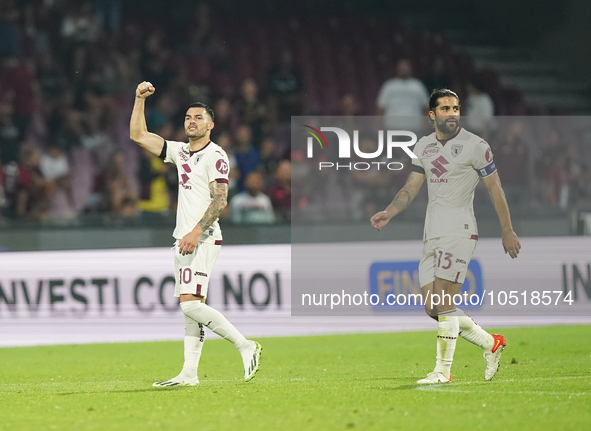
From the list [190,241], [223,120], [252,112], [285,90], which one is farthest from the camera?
[285,90]

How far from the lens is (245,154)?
589 inches

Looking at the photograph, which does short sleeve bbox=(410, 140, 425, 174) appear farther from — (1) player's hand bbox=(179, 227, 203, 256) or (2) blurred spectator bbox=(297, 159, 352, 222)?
(2) blurred spectator bbox=(297, 159, 352, 222)

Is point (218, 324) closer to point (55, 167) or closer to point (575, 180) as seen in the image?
Result: point (575, 180)

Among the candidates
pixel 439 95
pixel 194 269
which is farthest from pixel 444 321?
pixel 194 269

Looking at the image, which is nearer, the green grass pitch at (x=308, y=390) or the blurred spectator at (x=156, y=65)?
the green grass pitch at (x=308, y=390)

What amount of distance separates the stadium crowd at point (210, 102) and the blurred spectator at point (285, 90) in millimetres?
25

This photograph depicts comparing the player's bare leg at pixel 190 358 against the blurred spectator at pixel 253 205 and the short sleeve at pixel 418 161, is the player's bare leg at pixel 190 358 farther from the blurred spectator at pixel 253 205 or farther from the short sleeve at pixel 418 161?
the blurred spectator at pixel 253 205

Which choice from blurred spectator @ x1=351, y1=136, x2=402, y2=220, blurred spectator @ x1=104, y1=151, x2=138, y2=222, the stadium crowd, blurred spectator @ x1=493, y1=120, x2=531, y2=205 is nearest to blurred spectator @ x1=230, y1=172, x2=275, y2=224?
the stadium crowd

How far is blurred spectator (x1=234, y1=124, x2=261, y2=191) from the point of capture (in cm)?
1477

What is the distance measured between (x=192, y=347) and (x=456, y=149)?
2.73 meters

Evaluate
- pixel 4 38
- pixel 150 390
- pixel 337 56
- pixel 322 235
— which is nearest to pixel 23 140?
pixel 4 38

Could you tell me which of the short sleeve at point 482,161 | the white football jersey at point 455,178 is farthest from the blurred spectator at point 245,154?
the short sleeve at point 482,161

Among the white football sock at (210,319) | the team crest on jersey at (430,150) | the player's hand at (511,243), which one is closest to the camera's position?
the player's hand at (511,243)

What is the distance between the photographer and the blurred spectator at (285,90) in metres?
16.6
